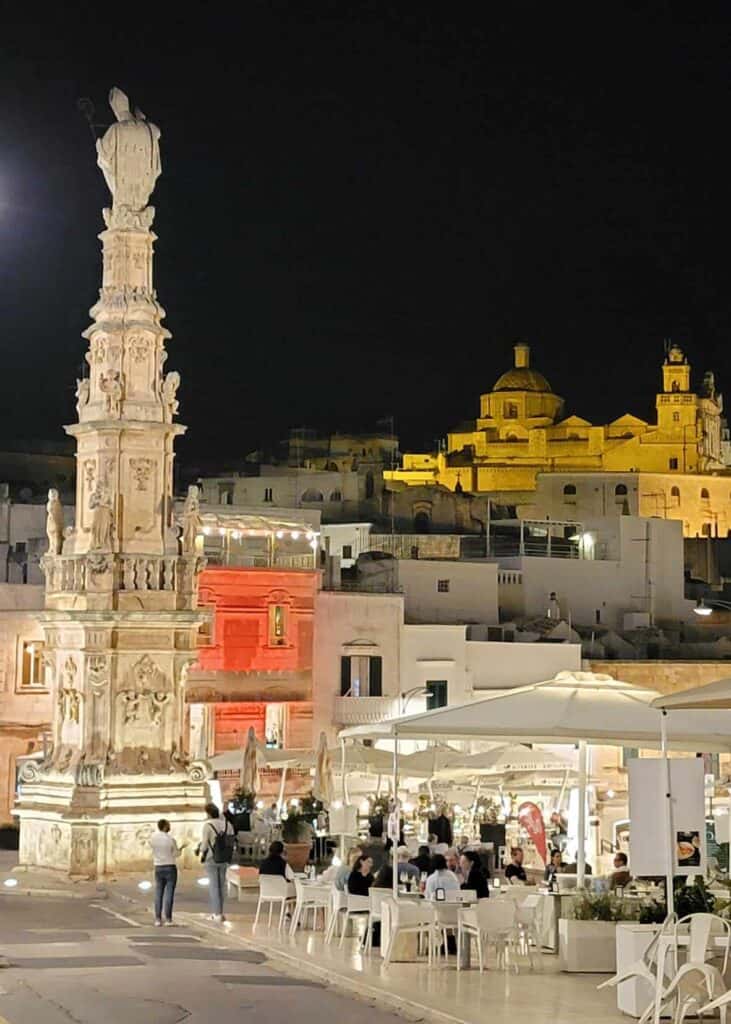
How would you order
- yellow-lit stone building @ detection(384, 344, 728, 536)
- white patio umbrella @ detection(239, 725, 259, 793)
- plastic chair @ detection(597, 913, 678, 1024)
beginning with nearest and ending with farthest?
plastic chair @ detection(597, 913, 678, 1024), white patio umbrella @ detection(239, 725, 259, 793), yellow-lit stone building @ detection(384, 344, 728, 536)

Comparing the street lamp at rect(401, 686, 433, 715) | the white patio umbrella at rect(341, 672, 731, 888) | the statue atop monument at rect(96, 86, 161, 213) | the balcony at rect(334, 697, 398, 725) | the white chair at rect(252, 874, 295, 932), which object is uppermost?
the statue atop monument at rect(96, 86, 161, 213)

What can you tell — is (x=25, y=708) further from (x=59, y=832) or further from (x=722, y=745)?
(x=722, y=745)

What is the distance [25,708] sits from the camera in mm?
38938

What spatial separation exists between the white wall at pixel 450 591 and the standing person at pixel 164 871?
29.3 meters

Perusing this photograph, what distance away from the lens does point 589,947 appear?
51.4ft

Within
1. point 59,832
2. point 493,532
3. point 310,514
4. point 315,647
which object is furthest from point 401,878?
point 493,532

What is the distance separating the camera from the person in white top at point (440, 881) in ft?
55.1

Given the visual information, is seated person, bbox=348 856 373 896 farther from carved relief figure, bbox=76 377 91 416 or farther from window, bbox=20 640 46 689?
window, bbox=20 640 46 689

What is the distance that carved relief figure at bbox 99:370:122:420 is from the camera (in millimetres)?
25266

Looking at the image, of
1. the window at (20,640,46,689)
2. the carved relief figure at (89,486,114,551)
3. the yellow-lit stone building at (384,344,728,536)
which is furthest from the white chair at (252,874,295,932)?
the yellow-lit stone building at (384,344,728,536)

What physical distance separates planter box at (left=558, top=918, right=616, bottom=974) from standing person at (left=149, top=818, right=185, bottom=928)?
5464 millimetres

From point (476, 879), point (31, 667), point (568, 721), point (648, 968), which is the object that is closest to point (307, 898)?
point (476, 879)

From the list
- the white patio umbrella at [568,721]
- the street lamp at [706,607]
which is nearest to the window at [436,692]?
the street lamp at [706,607]

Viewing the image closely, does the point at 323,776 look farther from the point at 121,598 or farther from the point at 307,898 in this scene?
the point at 307,898
